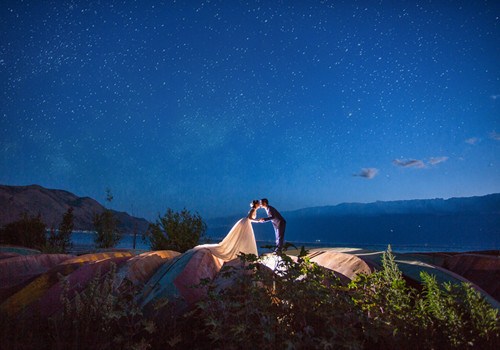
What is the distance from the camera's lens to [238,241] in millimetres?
10000

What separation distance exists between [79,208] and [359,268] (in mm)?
141816

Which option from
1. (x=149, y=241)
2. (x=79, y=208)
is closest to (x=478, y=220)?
(x=79, y=208)

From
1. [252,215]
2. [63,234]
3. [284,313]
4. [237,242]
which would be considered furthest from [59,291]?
[63,234]

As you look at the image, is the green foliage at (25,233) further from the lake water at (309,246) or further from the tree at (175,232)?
the tree at (175,232)

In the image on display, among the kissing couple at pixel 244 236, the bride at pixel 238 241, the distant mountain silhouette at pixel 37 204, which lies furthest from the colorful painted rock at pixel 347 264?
the distant mountain silhouette at pixel 37 204

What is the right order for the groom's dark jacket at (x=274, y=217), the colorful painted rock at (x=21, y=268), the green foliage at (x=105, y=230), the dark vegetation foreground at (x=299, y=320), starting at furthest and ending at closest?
1. the green foliage at (x=105, y=230)
2. the groom's dark jacket at (x=274, y=217)
3. the colorful painted rock at (x=21, y=268)
4. the dark vegetation foreground at (x=299, y=320)

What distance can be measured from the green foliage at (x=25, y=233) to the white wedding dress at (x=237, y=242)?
8.79 m

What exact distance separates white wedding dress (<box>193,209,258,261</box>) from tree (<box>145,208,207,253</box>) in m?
2.24

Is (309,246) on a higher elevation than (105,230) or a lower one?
lower

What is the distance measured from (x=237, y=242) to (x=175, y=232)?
300 centimetres

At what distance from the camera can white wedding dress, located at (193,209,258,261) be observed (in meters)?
9.16

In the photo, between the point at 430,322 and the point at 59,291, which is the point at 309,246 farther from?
the point at 430,322

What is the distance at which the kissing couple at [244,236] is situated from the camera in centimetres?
919

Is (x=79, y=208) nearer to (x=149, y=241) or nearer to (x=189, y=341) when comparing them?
(x=149, y=241)
